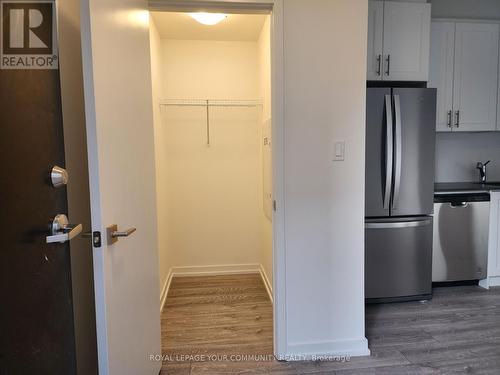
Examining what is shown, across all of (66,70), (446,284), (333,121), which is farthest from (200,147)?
(446,284)

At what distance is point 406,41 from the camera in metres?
2.61

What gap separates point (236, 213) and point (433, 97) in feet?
6.91

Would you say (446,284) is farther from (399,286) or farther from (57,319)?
(57,319)

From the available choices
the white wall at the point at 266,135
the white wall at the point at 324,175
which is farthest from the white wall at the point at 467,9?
the white wall at the point at 324,175

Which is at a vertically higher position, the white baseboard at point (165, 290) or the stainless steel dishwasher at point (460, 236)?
the stainless steel dishwasher at point (460, 236)

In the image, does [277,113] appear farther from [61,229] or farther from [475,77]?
[475,77]

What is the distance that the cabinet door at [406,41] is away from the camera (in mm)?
2574

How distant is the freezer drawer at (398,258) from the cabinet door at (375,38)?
1.24 meters

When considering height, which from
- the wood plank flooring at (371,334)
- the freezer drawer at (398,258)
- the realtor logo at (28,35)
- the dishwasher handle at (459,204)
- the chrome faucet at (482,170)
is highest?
the realtor logo at (28,35)

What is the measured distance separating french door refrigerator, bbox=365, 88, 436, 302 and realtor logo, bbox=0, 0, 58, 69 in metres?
2.07

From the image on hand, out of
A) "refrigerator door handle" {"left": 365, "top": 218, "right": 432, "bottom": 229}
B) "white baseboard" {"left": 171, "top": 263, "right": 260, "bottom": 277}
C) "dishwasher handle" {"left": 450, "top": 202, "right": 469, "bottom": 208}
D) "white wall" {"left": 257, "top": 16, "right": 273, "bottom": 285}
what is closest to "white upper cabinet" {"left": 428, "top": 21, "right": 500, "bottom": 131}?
"dishwasher handle" {"left": 450, "top": 202, "right": 469, "bottom": 208}

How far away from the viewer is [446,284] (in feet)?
9.71

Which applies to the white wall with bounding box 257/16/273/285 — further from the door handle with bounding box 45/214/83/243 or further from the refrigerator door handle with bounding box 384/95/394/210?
the door handle with bounding box 45/214/83/243

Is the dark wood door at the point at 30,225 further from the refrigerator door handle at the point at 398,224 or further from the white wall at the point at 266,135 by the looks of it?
the refrigerator door handle at the point at 398,224
